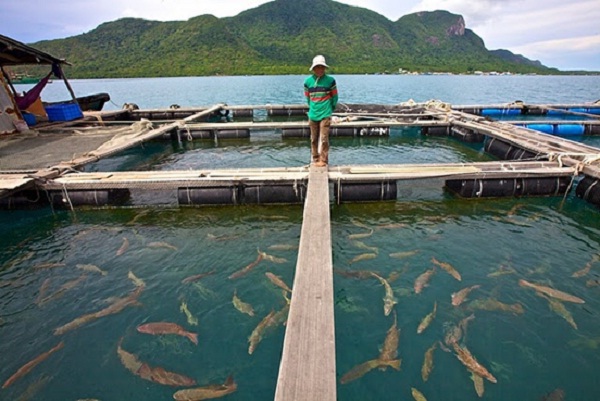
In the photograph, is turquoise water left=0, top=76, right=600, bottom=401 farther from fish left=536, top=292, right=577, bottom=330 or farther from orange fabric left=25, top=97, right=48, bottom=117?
orange fabric left=25, top=97, right=48, bottom=117

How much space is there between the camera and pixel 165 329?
15.6 ft

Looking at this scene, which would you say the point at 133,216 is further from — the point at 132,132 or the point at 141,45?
the point at 141,45

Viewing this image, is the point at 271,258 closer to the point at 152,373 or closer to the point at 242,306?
the point at 242,306

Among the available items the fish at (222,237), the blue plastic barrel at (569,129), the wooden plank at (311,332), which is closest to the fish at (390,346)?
the wooden plank at (311,332)

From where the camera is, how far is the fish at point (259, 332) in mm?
4492

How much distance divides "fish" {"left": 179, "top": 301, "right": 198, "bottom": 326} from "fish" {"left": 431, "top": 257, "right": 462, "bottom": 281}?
15.8 feet

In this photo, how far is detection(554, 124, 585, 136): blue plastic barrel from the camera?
17875mm

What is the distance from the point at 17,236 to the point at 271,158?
9483 mm

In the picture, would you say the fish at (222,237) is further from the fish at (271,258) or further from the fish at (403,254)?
the fish at (403,254)

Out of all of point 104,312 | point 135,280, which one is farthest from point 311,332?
point 135,280

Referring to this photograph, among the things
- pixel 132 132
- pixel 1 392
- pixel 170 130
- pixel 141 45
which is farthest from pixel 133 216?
pixel 141 45

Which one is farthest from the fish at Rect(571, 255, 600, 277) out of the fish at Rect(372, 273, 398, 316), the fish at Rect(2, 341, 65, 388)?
the fish at Rect(2, 341, 65, 388)

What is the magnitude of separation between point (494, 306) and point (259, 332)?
3.96 m

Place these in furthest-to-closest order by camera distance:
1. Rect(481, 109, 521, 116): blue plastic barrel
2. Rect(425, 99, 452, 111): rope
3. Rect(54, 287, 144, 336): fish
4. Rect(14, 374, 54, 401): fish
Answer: Rect(481, 109, 521, 116): blue plastic barrel → Rect(425, 99, 452, 111): rope → Rect(54, 287, 144, 336): fish → Rect(14, 374, 54, 401): fish
